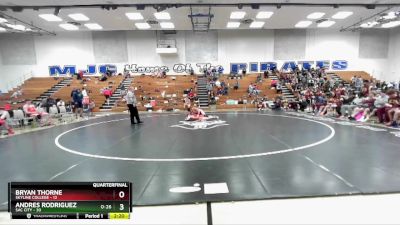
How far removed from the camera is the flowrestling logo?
2430cm

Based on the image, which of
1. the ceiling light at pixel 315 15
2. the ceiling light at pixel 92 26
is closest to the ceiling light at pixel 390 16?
the ceiling light at pixel 315 15

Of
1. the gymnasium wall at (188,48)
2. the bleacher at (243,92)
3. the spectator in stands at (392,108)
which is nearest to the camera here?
the spectator in stands at (392,108)

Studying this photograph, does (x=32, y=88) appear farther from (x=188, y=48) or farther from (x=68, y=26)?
(x=188, y=48)

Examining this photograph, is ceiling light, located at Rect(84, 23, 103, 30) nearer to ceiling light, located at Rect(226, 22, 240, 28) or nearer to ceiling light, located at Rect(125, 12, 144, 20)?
ceiling light, located at Rect(125, 12, 144, 20)

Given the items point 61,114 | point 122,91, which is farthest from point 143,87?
point 61,114

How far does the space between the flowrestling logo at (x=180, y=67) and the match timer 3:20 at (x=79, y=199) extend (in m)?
22.6

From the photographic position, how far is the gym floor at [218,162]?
3.72 meters

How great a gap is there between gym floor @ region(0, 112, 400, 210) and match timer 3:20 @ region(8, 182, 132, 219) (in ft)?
4.82

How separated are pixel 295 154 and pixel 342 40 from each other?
2287 centimetres

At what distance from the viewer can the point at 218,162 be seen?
16.8 ft

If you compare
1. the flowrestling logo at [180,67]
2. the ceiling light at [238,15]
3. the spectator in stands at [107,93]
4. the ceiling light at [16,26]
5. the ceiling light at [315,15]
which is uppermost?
→ the ceiling light at [238,15]

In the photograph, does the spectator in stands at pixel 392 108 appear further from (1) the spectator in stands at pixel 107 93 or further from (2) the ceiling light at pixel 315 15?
(1) the spectator in stands at pixel 107 93

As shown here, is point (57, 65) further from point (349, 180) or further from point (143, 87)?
point (349, 180)

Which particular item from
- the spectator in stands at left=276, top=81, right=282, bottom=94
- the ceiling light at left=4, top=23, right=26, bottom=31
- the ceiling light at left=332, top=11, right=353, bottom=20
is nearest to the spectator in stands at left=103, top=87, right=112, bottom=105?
the ceiling light at left=4, top=23, right=26, bottom=31
